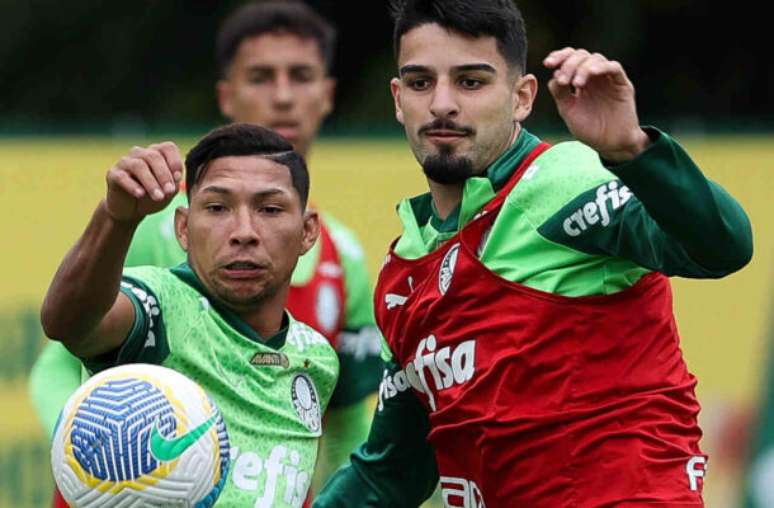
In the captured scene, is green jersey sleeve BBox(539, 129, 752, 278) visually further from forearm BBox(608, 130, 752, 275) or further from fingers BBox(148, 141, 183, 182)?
fingers BBox(148, 141, 183, 182)

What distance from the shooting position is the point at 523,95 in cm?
480

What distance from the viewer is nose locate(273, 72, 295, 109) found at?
6883mm

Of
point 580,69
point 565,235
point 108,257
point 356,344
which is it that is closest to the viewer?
point 580,69

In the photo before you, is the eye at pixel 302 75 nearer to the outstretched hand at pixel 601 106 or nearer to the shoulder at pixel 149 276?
the shoulder at pixel 149 276

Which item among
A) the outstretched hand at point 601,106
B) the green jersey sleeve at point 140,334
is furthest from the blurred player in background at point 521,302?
the green jersey sleeve at point 140,334

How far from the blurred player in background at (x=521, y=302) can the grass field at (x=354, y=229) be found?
15.0 feet

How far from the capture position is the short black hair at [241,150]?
186 inches

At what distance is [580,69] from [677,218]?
1.31 ft

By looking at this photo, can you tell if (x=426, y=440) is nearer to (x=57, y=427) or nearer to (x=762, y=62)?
(x=57, y=427)

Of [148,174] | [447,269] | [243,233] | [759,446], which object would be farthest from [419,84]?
[759,446]

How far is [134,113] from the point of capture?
46.5 feet

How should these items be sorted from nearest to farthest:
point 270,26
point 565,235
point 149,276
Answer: point 565,235, point 149,276, point 270,26

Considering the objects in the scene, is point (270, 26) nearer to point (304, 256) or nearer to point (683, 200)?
point (304, 256)

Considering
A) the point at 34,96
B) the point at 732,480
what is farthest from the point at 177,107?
the point at 732,480
